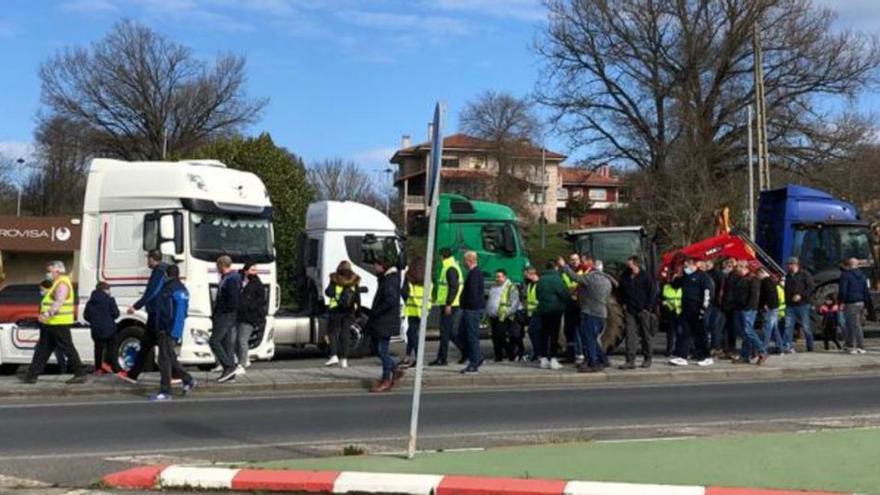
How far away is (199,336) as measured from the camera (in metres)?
14.6

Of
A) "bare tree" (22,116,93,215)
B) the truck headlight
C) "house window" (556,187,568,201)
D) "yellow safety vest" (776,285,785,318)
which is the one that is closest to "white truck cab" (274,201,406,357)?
the truck headlight

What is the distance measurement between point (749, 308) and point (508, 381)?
15.2ft

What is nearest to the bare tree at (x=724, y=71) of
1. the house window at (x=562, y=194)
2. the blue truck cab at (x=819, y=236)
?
the blue truck cab at (x=819, y=236)

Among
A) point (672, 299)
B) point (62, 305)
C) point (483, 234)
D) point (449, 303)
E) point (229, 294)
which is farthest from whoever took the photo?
point (483, 234)

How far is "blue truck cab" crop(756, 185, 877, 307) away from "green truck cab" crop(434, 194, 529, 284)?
5635 mm

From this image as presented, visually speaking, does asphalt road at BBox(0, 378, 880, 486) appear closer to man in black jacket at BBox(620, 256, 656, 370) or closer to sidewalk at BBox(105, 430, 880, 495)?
sidewalk at BBox(105, 430, 880, 495)

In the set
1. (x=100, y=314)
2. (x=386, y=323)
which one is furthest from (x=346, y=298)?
(x=100, y=314)

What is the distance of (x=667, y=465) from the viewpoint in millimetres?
7668

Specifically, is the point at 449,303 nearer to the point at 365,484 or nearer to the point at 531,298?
the point at 531,298

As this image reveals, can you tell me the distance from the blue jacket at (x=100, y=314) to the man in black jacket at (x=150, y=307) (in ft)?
1.80

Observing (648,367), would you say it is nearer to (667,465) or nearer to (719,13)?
(667,465)

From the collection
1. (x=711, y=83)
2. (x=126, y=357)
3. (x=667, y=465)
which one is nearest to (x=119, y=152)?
(x=711, y=83)

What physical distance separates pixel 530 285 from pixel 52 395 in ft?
26.7

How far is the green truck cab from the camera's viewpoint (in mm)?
21000
